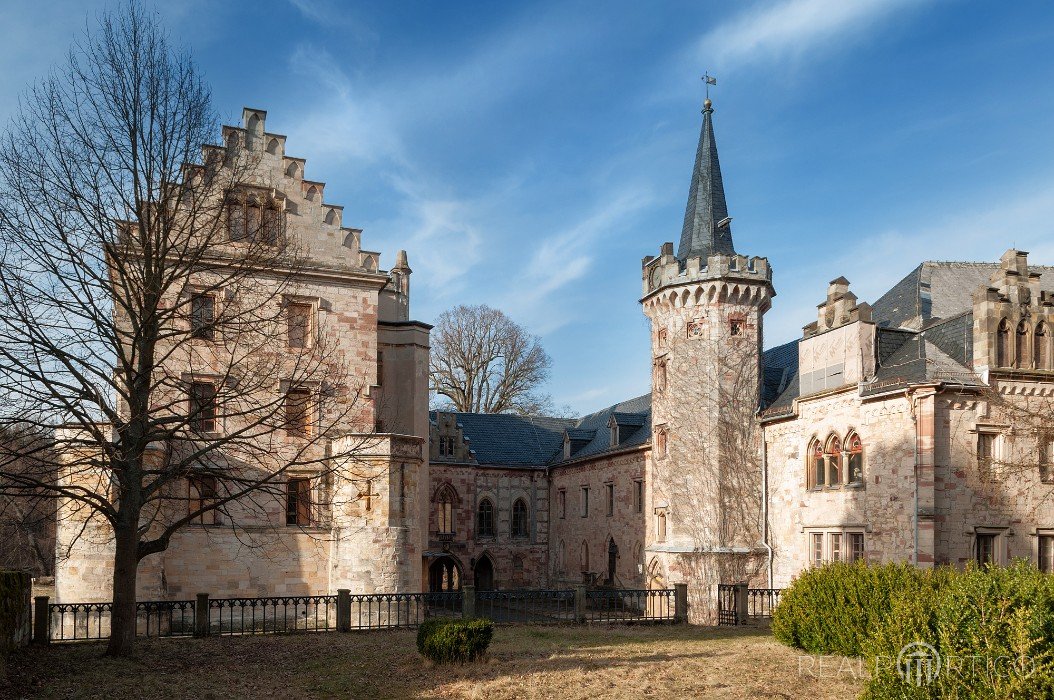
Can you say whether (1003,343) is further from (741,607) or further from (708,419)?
(741,607)

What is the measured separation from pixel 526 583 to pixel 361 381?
64.2 feet

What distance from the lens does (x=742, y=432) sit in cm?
3028

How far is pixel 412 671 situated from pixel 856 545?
1523 cm

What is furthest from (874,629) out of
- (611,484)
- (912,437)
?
(611,484)

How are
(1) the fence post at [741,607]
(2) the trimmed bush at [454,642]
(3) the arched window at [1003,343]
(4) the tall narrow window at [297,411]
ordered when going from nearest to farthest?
(2) the trimmed bush at [454,642]
(4) the tall narrow window at [297,411]
(3) the arched window at [1003,343]
(1) the fence post at [741,607]

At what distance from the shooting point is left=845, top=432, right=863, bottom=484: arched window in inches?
1017

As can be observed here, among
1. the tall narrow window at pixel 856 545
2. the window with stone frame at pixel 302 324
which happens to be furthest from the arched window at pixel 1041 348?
the window with stone frame at pixel 302 324

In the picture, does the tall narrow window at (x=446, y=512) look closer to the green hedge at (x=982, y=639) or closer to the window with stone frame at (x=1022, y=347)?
the window with stone frame at (x=1022, y=347)

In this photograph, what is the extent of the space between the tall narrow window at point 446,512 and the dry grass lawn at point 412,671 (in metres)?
22.1

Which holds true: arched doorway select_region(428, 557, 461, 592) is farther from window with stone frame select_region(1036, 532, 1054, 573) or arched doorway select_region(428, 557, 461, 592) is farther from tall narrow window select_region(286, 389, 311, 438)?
window with stone frame select_region(1036, 532, 1054, 573)

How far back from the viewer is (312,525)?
26.3 metres

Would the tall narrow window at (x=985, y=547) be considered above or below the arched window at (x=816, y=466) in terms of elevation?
below

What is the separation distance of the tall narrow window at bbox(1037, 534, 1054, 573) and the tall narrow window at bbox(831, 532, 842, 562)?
201 inches

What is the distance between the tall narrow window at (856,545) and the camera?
2563cm
